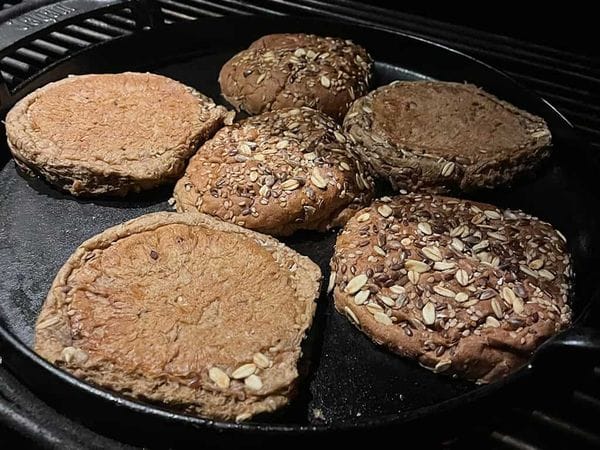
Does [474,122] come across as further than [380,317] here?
Yes

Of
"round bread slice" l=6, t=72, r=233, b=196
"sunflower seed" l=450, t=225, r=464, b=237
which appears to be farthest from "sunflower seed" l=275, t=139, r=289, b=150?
"sunflower seed" l=450, t=225, r=464, b=237

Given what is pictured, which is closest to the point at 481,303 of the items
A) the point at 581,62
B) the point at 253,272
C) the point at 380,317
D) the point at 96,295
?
the point at 380,317

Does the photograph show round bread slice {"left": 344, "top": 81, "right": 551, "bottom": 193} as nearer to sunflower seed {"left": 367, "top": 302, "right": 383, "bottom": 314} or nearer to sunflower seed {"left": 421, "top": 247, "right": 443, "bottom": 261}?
sunflower seed {"left": 421, "top": 247, "right": 443, "bottom": 261}

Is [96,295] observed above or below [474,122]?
below

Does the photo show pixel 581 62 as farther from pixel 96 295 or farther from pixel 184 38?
pixel 96 295

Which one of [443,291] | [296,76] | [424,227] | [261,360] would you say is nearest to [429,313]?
[443,291]

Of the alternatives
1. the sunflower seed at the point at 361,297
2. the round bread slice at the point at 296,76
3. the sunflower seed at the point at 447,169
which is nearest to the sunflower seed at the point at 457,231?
the sunflower seed at the point at 447,169

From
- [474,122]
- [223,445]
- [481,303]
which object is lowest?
[223,445]
